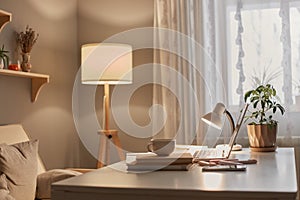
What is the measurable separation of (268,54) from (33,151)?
207cm

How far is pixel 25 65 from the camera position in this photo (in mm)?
3098

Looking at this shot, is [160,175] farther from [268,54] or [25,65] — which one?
[268,54]

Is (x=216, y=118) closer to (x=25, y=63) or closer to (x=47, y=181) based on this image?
(x=47, y=181)

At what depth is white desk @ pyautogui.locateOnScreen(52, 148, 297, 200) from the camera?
1.23 meters

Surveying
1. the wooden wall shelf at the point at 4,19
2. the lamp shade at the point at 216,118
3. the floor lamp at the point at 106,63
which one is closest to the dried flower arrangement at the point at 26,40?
the wooden wall shelf at the point at 4,19

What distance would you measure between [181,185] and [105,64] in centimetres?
222

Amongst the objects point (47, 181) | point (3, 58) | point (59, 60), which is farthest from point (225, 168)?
point (59, 60)

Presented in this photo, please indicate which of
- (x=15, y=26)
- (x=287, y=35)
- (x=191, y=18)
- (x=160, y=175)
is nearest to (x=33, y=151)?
(x=15, y=26)

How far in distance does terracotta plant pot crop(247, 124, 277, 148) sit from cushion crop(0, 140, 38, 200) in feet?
4.42

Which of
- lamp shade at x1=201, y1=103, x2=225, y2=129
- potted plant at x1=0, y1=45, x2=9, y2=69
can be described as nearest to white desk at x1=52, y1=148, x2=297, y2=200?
lamp shade at x1=201, y1=103, x2=225, y2=129

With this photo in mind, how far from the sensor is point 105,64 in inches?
136

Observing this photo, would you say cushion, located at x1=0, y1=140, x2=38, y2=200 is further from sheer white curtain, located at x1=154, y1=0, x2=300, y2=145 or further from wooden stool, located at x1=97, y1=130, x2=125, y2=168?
sheer white curtain, located at x1=154, y1=0, x2=300, y2=145

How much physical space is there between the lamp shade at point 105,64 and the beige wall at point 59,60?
0.36 metres

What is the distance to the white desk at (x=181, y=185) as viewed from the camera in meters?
1.23
